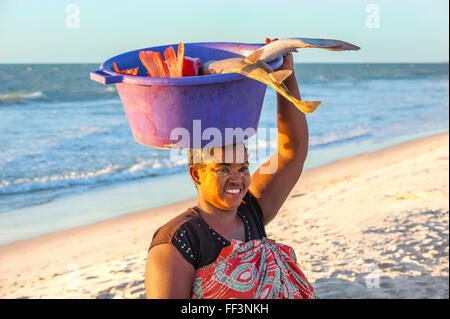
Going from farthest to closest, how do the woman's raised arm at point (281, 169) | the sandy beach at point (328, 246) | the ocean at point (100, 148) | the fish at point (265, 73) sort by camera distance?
the ocean at point (100, 148) → the sandy beach at point (328, 246) → the woman's raised arm at point (281, 169) → the fish at point (265, 73)

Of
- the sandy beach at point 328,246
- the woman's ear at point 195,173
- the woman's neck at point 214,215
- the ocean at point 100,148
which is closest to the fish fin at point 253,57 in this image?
the woman's ear at point 195,173

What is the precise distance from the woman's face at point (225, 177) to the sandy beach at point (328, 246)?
2.66 m

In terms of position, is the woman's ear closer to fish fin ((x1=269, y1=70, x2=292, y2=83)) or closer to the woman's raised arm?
the woman's raised arm

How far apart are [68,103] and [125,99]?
60.2 feet

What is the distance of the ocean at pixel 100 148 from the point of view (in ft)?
23.0

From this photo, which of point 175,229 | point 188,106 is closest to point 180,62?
point 188,106

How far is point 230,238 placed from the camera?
192cm

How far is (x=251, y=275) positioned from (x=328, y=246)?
3661 mm

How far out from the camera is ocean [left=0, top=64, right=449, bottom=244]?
7023mm

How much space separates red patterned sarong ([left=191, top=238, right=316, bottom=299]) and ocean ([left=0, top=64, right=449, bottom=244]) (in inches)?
184

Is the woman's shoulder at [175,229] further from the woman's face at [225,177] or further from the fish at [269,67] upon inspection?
the fish at [269,67]

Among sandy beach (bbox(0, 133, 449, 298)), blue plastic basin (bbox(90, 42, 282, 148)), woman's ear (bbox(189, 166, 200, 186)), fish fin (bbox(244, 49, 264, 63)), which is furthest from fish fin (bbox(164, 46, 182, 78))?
sandy beach (bbox(0, 133, 449, 298))

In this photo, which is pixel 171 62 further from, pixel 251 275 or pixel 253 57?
pixel 251 275
